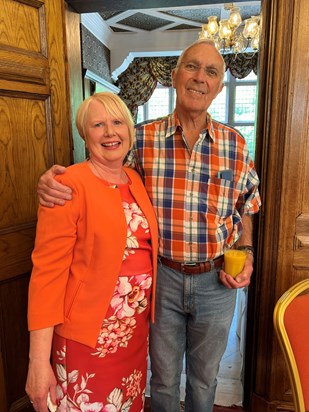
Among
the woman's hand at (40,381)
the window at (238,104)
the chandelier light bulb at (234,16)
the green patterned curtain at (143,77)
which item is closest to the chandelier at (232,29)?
the chandelier light bulb at (234,16)

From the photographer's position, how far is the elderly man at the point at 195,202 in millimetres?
1426

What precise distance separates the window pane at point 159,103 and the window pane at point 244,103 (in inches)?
56.1

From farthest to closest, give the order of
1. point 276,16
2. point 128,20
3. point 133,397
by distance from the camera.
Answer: point 128,20 → point 276,16 → point 133,397

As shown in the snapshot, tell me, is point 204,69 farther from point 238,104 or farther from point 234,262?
point 238,104

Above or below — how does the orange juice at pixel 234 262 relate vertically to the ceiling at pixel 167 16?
below

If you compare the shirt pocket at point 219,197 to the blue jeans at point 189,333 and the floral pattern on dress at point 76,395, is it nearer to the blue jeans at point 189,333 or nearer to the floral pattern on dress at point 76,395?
the blue jeans at point 189,333

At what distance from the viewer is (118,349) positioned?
1.25 m

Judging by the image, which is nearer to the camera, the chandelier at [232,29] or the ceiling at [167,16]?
the chandelier at [232,29]

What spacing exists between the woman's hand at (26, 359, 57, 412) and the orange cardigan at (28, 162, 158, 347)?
0.11 meters

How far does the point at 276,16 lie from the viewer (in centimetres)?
158

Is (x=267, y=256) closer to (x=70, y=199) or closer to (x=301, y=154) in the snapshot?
(x=301, y=154)

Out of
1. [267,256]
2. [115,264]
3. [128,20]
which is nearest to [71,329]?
[115,264]

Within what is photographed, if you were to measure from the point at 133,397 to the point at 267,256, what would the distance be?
2.98 ft

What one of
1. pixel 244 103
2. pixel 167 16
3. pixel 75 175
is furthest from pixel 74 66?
pixel 244 103
